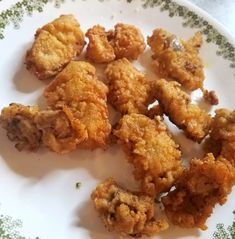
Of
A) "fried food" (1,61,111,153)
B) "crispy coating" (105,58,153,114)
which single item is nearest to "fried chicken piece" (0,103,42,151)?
"fried food" (1,61,111,153)

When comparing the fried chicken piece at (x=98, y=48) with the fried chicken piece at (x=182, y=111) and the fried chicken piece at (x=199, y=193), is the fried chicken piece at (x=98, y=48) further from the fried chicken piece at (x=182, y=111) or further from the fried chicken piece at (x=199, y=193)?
the fried chicken piece at (x=199, y=193)

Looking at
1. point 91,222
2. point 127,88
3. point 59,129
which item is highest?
point 127,88

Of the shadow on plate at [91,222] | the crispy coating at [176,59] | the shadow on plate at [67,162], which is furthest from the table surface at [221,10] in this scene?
the shadow on plate at [91,222]

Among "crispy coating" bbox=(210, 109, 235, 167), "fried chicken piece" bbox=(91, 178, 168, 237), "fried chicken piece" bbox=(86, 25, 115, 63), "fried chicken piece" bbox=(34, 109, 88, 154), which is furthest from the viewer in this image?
"fried chicken piece" bbox=(86, 25, 115, 63)

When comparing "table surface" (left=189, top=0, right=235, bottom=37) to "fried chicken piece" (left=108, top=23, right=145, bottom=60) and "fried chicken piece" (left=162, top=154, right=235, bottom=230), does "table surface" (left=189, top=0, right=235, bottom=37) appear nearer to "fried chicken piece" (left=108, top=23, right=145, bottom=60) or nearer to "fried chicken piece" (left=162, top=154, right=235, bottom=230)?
"fried chicken piece" (left=108, top=23, right=145, bottom=60)

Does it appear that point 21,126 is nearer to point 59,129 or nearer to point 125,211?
point 59,129

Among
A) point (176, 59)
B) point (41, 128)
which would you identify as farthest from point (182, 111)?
point (41, 128)

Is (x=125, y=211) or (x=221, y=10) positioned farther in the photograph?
(x=221, y=10)
